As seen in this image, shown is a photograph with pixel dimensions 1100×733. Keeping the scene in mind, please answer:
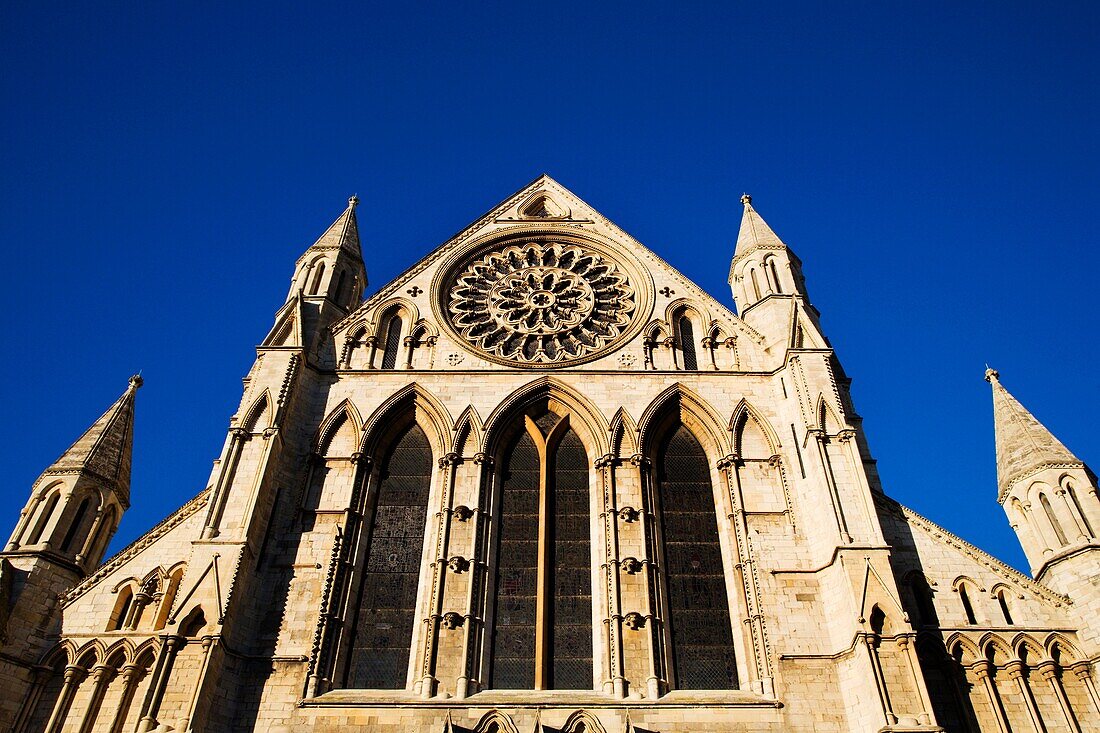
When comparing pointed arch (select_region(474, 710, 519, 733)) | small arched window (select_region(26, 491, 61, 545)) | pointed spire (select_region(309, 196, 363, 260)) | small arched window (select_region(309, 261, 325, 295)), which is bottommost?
pointed arch (select_region(474, 710, 519, 733))

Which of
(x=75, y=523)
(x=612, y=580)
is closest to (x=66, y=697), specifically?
(x=75, y=523)

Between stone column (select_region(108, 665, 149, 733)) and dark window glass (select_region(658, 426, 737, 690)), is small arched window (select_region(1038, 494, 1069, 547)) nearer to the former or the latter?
dark window glass (select_region(658, 426, 737, 690))

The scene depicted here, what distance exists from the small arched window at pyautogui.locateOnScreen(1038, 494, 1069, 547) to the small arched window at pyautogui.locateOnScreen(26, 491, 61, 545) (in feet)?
59.4

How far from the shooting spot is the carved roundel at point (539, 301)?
66.8ft

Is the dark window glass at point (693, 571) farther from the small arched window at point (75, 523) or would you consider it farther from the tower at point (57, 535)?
the small arched window at point (75, 523)

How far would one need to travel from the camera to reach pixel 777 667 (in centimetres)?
1427

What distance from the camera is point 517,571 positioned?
53.6 ft

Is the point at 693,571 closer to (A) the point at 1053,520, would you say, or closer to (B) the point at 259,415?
(A) the point at 1053,520

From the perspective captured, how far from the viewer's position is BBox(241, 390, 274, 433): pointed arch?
676 inches

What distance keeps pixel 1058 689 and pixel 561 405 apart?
397 inches

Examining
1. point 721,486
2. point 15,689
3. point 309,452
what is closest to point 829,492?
point 721,486

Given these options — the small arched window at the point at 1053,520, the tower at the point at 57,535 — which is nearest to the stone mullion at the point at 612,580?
the small arched window at the point at 1053,520

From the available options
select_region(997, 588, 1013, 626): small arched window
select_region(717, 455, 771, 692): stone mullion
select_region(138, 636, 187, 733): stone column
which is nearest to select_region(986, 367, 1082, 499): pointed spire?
select_region(997, 588, 1013, 626): small arched window

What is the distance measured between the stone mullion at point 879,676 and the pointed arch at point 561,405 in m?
6.11
